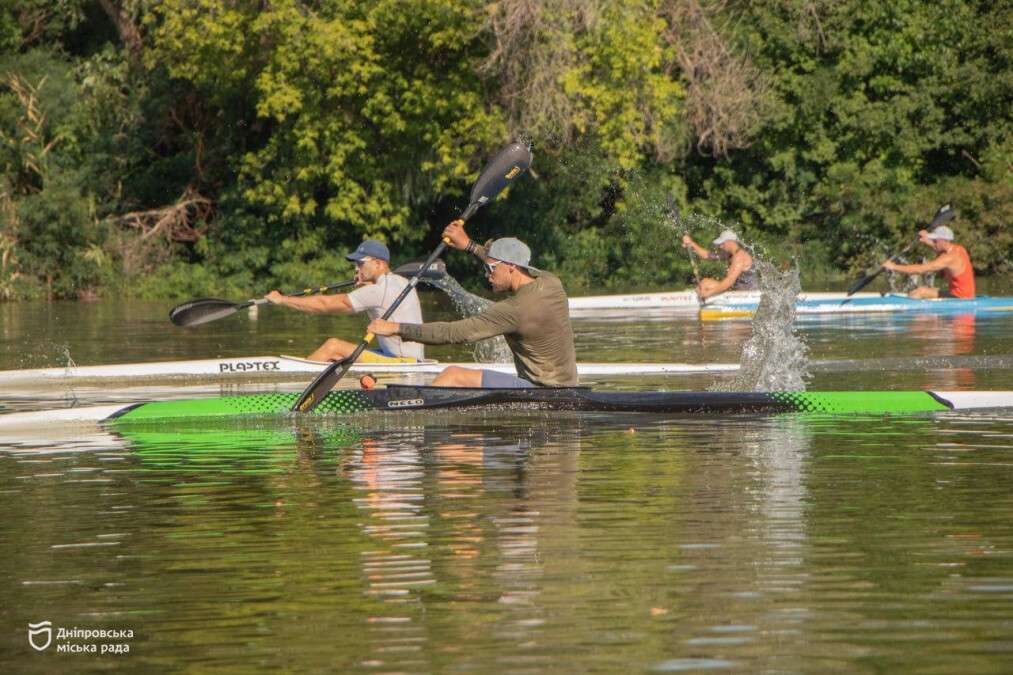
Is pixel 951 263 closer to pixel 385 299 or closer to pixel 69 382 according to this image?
pixel 385 299

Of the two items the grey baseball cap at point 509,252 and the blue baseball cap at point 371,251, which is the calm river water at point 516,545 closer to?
the grey baseball cap at point 509,252

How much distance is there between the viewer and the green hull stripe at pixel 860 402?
46.4ft

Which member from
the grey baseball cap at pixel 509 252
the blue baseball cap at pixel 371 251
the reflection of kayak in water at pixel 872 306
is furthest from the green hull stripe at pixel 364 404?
the reflection of kayak in water at pixel 872 306

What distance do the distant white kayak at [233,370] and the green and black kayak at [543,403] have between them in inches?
138

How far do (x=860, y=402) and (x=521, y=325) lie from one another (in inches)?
106

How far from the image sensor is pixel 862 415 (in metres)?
14.2

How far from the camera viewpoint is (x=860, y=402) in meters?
14.3

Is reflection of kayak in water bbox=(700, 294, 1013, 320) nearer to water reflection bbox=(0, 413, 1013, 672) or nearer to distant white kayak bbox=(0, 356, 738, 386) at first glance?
distant white kayak bbox=(0, 356, 738, 386)

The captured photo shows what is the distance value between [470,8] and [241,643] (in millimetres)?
30300

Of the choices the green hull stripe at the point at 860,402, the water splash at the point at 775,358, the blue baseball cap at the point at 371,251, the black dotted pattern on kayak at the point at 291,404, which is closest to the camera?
the green hull stripe at the point at 860,402

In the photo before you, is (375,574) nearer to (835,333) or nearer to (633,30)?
(835,333)

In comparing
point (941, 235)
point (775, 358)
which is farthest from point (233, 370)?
point (941, 235)

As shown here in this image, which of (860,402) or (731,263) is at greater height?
(731,263)

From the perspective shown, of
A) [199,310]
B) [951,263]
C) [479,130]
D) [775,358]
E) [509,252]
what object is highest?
[479,130]
